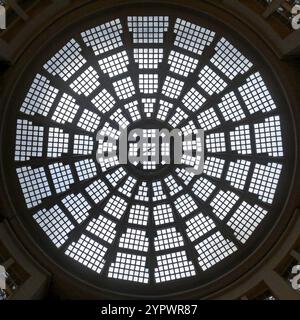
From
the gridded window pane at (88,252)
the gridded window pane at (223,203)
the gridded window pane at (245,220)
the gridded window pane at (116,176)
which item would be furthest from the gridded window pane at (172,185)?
the gridded window pane at (88,252)

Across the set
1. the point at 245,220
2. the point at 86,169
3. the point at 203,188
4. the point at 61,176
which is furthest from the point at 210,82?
the point at 61,176

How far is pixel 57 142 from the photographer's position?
3053 centimetres

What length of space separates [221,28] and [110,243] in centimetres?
1474

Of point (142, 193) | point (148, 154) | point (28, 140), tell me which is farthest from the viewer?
point (142, 193)

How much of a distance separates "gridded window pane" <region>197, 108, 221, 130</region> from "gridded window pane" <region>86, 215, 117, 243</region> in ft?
28.0

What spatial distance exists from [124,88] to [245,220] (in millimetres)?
11093

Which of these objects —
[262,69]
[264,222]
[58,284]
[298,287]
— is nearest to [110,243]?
[58,284]

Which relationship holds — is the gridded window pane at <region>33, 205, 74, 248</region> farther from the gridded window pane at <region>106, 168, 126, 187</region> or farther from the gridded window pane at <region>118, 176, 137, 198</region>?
the gridded window pane at <region>118, 176, 137, 198</region>

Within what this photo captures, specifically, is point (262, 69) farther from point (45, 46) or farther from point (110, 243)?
point (110, 243)

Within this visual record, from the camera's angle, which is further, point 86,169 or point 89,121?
point 86,169

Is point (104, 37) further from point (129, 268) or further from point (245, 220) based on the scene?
point (129, 268)

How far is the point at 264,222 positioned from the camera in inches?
1148

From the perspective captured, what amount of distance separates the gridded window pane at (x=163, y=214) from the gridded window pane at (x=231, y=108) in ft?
22.7

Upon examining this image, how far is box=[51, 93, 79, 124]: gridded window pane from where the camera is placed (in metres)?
30.1
